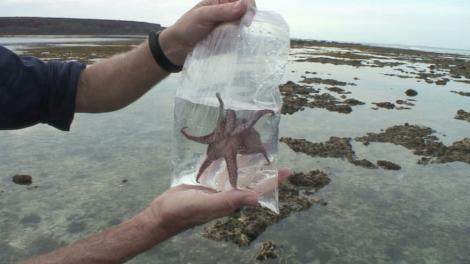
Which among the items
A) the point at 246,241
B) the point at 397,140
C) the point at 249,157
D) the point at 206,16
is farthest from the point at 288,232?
the point at 397,140

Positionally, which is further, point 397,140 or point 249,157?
point 397,140

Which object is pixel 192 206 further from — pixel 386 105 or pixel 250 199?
pixel 386 105

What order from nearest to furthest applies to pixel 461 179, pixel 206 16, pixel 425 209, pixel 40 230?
1. pixel 206 16
2. pixel 40 230
3. pixel 425 209
4. pixel 461 179

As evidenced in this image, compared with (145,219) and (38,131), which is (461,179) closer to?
(145,219)

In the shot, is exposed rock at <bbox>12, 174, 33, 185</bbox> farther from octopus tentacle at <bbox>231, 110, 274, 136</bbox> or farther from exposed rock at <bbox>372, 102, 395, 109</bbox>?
exposed rock at <bbox>372, 102, 395, 109</bbox>

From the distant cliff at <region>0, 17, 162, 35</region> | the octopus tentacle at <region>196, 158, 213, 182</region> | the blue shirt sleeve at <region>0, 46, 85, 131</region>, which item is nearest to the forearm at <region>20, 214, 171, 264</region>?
the octopus tentacle at <region>196, 158, 213, 182</region>

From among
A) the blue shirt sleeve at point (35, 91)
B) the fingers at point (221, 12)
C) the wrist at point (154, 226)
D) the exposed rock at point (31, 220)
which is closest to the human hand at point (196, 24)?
the fingers at point (221, 12)

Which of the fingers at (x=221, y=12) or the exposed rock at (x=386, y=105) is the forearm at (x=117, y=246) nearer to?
the fingers at (x=221, y=12)

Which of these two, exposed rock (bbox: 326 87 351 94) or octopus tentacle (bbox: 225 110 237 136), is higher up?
octopus tentacle (bbox: 225 110 237 136)
